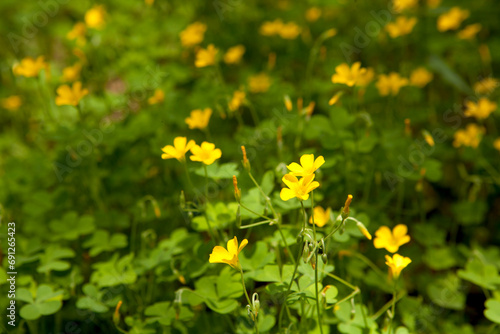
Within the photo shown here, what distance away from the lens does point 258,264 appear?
166 cm

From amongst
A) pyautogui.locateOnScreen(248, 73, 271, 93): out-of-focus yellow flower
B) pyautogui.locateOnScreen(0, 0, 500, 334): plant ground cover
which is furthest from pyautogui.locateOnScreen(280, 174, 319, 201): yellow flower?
pyautogui.locateOnScreen(248, 73, 271, 93): out-of-focus yellow flower

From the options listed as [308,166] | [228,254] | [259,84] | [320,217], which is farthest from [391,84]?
[228,254]

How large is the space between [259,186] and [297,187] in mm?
529

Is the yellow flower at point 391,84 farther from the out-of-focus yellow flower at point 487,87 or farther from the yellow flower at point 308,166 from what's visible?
the yellow flower at point 308,166

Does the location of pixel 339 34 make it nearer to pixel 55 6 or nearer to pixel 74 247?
pixel 74 247

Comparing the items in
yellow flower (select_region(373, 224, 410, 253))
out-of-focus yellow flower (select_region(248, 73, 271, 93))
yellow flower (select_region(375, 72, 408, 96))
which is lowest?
out-of-focus yellow flower (select_region(248, 73, 271, 93))

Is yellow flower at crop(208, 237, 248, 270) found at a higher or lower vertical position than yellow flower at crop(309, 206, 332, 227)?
higher

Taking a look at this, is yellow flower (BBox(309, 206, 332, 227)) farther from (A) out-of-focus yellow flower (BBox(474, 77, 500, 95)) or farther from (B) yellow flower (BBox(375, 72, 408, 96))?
(A) out-of-focus yellow flower (BBox(474, 77, 500, 95))

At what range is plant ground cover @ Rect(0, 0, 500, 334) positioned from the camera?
5.48 ft

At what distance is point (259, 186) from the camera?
1833 millimetres

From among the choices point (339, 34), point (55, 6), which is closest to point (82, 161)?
point (339, 34)

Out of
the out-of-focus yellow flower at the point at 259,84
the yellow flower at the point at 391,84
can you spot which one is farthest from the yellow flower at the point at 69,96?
the yellow flower at the point at 391,84

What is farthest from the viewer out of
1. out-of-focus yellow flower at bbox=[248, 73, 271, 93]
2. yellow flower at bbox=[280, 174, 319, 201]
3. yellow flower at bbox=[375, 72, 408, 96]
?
out-of-focus yellow flower at bbox=[248, 73, 271, 93]

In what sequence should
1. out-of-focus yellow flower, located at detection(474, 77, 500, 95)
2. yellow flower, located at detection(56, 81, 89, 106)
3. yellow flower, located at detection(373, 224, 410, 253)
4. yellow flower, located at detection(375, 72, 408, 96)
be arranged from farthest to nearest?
1. out-of-focus yellow flower, located at detection(474, 77, 500, 95)
2. yellow flower, located at detection(375, 72, 408, 96)
3. yellow flower, located at detection(56, 81, 89, 106)
4. yellow flower, located at detection(373, 224, 410, 253)
